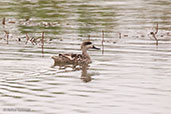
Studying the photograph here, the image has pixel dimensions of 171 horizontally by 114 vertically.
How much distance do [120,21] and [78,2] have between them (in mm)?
7129

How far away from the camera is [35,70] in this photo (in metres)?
16.4

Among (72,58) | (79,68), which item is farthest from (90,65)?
(72,58)

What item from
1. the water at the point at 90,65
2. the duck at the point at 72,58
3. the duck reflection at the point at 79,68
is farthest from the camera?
the duck at the point at 72,58

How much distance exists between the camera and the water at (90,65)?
12945 mm

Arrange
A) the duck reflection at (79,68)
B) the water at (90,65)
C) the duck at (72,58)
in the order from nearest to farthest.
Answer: the water at (90,65) < the duck reflection at (79,68) < the duck at (72,58)

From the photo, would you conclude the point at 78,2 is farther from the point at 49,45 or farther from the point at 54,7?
the point at 49,45

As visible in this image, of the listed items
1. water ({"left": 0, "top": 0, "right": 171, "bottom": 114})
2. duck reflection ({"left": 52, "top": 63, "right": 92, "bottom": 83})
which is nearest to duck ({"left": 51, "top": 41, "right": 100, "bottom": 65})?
duck reflection ({"left": 52, "top": 63, "right": 92, "bottom": 83})

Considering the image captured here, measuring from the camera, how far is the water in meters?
12.9

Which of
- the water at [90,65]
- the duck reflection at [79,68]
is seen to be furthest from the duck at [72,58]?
the water at [90,65]

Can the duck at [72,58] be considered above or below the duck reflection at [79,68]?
above

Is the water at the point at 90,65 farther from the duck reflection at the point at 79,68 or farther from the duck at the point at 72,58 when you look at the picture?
the duck at the point at 72,58

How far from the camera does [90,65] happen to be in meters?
17.8

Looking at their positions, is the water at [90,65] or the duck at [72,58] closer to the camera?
the water at [90,65]

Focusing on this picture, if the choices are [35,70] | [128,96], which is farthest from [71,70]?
[128,96]
